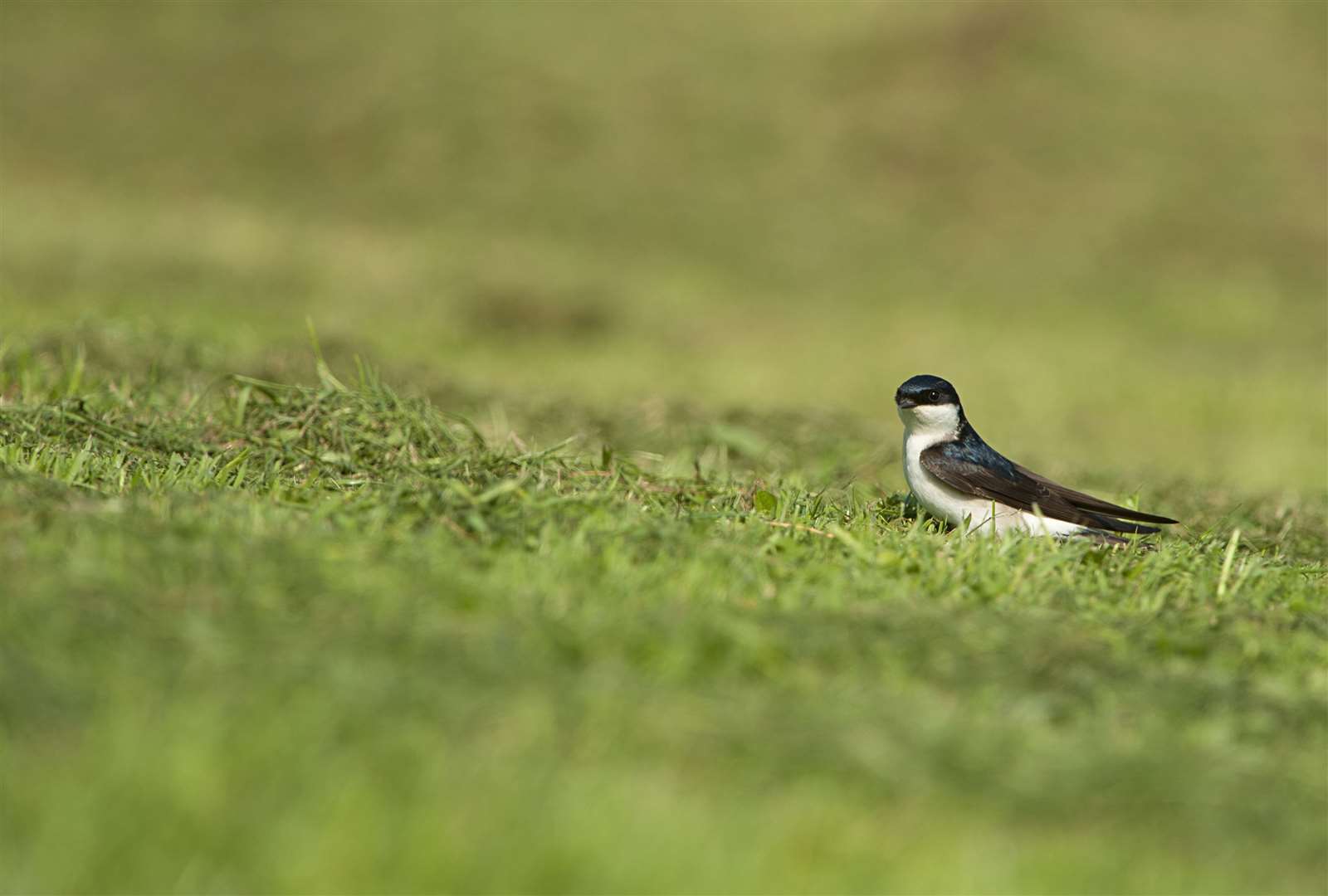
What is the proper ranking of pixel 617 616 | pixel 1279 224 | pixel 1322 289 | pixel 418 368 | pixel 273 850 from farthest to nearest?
pixel 1279 224
pixel 1322 289
pixel 418 368
pixel 617 616
pixel 273 850

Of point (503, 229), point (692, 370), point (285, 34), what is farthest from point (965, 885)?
point (285, 34)

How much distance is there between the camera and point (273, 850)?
2840mm

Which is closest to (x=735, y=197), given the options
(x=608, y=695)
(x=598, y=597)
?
(x=598, y=597)

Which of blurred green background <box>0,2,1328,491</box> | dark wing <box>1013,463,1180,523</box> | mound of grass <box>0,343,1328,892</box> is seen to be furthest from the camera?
blurred green background <box>0,2,1328,491</box>

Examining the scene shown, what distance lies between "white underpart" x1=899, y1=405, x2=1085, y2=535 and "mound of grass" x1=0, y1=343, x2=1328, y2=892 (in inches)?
15.8

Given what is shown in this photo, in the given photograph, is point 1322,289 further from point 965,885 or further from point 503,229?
point 965,885

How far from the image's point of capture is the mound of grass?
2934mm

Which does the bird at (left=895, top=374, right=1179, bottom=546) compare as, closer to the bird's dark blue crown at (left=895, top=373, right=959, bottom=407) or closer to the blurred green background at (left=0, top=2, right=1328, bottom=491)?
the bird's dark blue crown at (left=895, top=373, right=959, bottom=407)

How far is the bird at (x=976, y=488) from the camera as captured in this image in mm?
5891

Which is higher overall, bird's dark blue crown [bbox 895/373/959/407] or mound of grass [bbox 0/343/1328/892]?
bird's dark blue crown [bbox 895/373/959/407]

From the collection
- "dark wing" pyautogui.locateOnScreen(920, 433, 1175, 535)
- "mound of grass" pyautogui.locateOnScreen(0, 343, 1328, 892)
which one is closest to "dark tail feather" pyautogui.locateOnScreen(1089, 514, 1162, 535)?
"dark wing" pyautogui.locateOnScreen(920, 433, 1175, 535)

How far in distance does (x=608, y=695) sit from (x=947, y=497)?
2.78 meters

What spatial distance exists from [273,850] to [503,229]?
66.6ft

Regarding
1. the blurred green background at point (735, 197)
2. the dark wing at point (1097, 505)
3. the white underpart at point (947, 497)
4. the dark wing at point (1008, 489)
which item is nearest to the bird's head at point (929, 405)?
the white underpart at point (947, 497)
